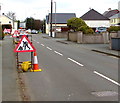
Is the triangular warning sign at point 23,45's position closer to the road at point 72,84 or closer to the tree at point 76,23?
the road at point 72,84

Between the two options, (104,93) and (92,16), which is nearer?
(104,93)

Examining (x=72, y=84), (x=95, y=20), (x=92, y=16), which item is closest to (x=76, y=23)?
(x=95, y=20)

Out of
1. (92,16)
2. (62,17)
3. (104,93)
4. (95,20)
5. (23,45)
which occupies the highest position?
(62,17)

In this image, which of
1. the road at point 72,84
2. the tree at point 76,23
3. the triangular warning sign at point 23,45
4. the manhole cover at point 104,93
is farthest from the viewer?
the tree at point 76,23

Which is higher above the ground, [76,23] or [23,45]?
[76,23]

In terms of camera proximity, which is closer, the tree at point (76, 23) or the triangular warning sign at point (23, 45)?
the triangular warning sign at point (23, 45)

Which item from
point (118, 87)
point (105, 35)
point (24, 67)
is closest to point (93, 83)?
point (118, 87)

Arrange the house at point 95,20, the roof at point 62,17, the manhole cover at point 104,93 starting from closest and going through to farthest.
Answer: the manhole cover at point 104,93 → the house at point 95,20 → the roof at point 62,17

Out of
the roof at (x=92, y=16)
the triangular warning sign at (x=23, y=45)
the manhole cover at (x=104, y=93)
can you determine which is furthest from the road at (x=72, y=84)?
the roof at (x=92, y=16)

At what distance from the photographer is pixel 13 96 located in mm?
6672

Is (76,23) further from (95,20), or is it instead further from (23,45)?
(23,45)

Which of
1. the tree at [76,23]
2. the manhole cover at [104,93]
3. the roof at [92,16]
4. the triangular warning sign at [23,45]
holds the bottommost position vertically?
the manhole cover at [104,93]

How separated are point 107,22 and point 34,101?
256ft

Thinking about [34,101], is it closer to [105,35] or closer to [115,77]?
[115,77]
